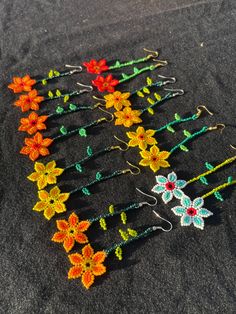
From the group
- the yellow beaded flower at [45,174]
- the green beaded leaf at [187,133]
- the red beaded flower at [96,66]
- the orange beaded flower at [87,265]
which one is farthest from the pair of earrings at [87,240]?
the red beaded flower at [96,66]

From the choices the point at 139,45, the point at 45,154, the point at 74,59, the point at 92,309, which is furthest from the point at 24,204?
the point at 139,45

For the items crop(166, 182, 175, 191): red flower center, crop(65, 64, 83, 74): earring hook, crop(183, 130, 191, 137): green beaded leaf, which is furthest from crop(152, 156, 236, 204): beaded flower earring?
crop(65, 64, 83, 74): earring hook

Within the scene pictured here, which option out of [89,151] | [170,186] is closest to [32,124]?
[89,151]

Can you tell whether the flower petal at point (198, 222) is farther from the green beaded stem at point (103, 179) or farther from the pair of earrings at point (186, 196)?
the green beaded stem at point (103, 179)

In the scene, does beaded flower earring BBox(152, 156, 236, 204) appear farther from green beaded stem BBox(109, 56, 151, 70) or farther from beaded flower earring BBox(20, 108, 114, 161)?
green beaded stem BBox(109, 56, 151, 70)

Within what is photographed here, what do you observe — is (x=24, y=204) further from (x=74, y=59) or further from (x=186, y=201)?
(x=74, y=59)

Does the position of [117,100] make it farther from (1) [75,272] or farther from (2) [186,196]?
(1) [75,272]
